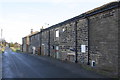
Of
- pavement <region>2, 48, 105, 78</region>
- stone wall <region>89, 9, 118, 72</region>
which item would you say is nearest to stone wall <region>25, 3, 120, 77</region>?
stone wall <region>89, 9, 118, 72</region>

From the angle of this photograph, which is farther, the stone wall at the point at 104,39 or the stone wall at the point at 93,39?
the stone wall at the point at 93,39

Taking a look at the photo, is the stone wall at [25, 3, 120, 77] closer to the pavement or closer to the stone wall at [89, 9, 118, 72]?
the stone wall at [89, 9, 118, 72]

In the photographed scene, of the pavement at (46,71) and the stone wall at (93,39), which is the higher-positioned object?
the stone wall at (93,39)

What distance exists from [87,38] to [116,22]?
16.0 feet

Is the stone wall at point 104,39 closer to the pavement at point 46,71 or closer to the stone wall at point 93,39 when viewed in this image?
the stone wall at point 93,39

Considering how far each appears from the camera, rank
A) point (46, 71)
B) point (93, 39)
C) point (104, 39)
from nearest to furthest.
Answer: point (104, 39) < point (46, 71) < point (93, 39)

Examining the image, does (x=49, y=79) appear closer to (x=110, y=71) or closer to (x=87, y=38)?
(x=110, y=71)

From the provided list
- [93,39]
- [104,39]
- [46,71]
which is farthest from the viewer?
[93,39]

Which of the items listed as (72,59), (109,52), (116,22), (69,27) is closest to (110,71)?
(109,52)

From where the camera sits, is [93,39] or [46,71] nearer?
[46,71]

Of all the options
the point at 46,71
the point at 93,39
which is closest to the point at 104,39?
the point at 93,39

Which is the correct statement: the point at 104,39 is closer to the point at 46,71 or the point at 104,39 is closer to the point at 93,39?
the point at 93,39

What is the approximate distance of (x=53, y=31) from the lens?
28.9 metres

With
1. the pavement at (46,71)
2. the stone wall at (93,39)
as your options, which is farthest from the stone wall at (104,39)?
the pavement at (46,71)
